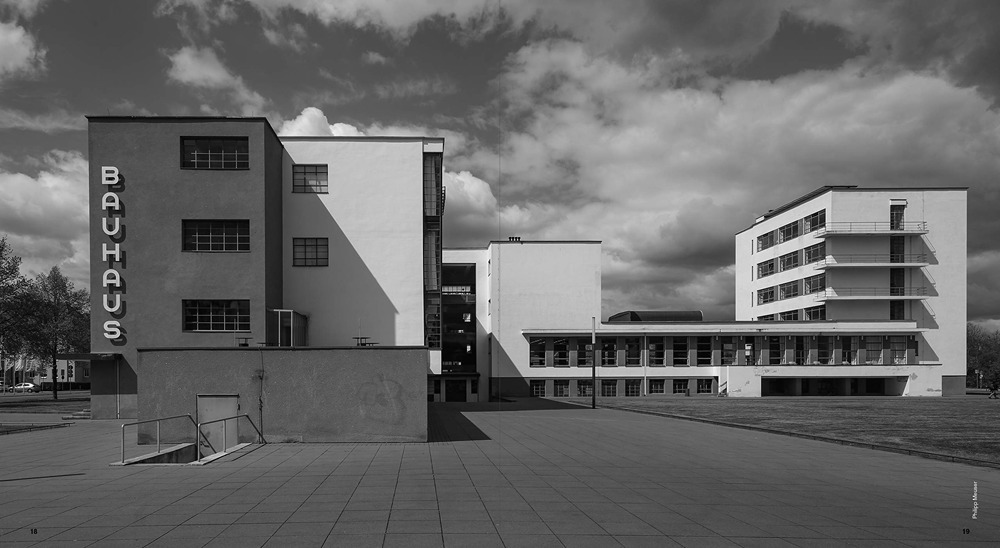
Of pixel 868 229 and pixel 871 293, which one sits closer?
pixel 868 229

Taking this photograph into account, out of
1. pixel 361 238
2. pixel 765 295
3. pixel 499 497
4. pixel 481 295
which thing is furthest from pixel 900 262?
pixel 499 497

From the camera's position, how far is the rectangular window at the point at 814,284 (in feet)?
225

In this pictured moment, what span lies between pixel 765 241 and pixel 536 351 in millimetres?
34074

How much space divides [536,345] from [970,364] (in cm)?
8441

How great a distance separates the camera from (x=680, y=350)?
6544 cm

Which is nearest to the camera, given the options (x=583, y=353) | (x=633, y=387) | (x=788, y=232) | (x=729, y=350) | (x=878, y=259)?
(x=633, y=387)

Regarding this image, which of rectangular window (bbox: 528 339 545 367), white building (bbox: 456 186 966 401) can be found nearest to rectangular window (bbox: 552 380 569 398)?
white building (bbox: 456 186 966 401)

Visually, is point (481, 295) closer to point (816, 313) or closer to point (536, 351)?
point (536, 351)

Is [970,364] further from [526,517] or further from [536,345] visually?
[526,517]

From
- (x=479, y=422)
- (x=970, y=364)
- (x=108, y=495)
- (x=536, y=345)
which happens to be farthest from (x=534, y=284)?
(x=970, y=364)

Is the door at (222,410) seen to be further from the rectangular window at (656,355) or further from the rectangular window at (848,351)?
the rectangular window at (848,351)

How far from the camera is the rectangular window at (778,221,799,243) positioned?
73.6 metres

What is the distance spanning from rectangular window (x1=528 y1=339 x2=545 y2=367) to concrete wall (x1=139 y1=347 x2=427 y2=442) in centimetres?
4525

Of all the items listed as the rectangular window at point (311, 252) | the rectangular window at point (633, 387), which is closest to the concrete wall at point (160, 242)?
the rectangular window at point (311, 252)
